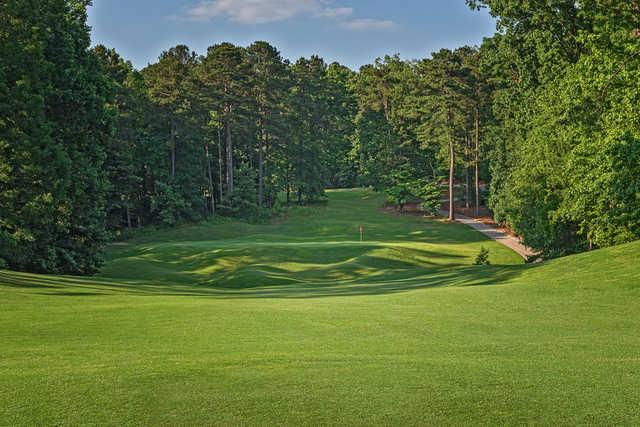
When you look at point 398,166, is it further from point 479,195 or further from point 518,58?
point 518,58

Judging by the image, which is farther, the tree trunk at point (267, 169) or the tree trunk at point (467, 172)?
the tree trunk at point (267, 169)

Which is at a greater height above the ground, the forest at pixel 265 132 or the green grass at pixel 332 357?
the forest at pixel 265 132

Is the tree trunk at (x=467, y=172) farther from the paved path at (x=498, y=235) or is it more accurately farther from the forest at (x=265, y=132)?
the paved path at (x=498, y=235)

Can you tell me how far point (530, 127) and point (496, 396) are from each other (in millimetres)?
38302

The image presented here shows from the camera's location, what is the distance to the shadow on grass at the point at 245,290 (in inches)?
693

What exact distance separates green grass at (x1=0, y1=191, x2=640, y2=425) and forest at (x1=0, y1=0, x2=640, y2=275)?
34.0 feet

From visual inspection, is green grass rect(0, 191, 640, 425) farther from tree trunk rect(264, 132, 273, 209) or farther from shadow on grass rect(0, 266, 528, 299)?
tree trunk rect(264, 132, 273, 209)

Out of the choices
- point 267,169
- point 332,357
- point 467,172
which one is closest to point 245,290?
point 332,357

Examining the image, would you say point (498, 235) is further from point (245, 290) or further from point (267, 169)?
point (245, 290)

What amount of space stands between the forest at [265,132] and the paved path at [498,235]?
206 cm

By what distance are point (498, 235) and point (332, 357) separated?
5151cm

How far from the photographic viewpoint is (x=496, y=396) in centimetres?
695

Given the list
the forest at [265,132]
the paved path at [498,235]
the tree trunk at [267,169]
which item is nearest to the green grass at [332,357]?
the forest at [265,132]

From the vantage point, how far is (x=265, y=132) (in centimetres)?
7538
